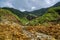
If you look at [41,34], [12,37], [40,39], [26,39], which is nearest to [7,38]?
[12,37]

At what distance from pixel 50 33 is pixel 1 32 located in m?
4.61

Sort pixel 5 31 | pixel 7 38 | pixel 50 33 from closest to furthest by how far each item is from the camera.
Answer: pixel 7 38 < pixel 5 31 < pixel 50 33

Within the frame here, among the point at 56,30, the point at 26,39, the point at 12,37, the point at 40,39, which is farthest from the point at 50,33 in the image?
the point at 12,37

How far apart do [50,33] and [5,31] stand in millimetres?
4246

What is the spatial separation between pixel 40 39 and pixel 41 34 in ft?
4.19

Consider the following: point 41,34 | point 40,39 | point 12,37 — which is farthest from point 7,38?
point 41,34

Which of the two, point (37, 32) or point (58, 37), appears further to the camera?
point (37, 32)

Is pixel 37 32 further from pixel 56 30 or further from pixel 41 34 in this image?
pixel 56 30

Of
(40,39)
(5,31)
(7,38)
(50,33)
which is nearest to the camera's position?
(7,38)

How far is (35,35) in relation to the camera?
15.6 m

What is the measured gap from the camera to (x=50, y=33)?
1633 cm

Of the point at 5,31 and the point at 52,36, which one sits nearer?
the point at 5,31

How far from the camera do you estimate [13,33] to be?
45.5 feet

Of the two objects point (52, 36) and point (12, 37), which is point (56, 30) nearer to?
point (52, 36)
